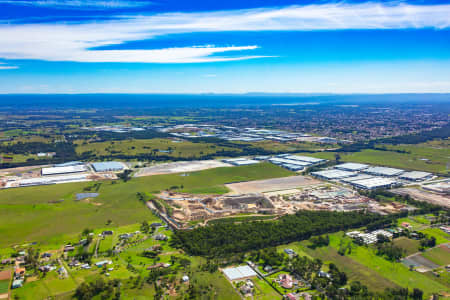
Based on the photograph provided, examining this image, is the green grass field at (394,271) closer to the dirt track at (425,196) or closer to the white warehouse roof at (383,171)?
the dirt track at (425,196)

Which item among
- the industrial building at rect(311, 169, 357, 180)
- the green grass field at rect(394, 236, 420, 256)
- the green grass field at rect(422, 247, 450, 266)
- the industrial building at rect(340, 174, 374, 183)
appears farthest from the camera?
the industrial building at rect(311, 169, 357, 180)

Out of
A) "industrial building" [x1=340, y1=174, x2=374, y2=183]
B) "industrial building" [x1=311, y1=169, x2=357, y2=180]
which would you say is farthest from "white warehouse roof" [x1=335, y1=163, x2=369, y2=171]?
"industrial building" [x1=340, y1=174, x2=374, y2=183]

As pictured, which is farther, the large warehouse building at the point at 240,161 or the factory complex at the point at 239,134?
the factory complex at the point at 239,134

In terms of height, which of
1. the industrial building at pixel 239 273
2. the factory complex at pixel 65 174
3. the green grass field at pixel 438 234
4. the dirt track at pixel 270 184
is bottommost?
the industrial building at pixel 239 273

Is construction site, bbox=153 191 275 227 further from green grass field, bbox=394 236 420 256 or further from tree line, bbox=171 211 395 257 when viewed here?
green grass field, bbox=394 236 420 256

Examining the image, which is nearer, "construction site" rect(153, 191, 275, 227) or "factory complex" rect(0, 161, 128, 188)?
"construction site" rect(153, 191, 275, 227)

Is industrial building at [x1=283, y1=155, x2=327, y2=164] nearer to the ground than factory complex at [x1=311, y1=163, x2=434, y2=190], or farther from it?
farther from it

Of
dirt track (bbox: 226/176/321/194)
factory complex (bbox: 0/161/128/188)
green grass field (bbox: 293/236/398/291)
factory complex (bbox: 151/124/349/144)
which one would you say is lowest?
green grass field (bbox: 293/236/398/291)

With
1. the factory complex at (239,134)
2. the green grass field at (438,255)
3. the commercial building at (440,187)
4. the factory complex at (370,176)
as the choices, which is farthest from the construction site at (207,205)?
the factory complex at (239,134)

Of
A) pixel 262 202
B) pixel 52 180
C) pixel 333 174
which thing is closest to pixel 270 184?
pixel 262 202
